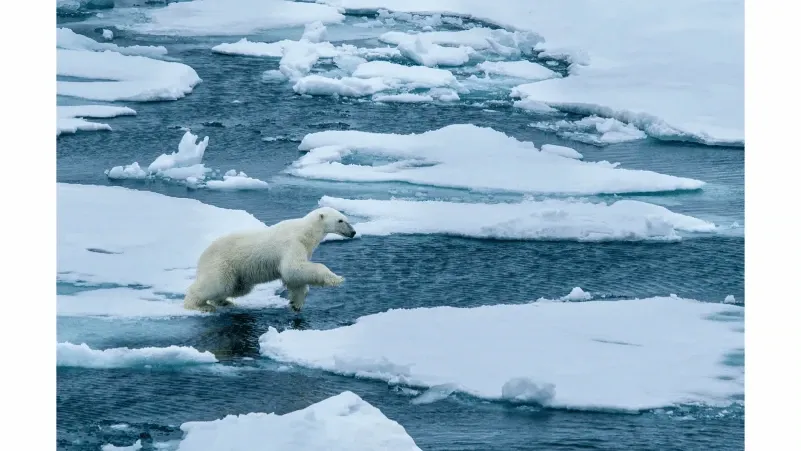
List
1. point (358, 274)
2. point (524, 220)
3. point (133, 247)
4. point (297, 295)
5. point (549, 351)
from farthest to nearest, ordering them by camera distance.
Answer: point (524, 220), point (133, 247), point (358, 274), point (297, 295), point (549, 351)

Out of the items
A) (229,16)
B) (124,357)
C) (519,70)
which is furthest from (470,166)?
(124,357)

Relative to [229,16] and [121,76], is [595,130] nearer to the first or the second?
[229,16]

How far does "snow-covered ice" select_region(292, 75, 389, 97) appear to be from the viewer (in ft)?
30.2

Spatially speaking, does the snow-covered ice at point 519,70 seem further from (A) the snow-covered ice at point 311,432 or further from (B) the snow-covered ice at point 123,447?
(B) the snow-covered ice at point 123,447

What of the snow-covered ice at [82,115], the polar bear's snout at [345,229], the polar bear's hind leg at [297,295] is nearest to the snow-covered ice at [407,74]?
the snow-covered ice at [82,115]

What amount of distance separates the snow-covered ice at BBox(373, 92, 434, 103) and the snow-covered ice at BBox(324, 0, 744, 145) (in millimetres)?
626

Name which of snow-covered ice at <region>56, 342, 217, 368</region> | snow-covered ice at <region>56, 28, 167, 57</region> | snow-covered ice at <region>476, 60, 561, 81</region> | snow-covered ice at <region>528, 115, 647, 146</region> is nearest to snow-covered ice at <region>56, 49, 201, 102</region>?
snow-covered ice at <region>56, 28, 167, 57</region>

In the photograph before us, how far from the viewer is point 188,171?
767cm

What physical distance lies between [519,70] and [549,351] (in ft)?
16.4

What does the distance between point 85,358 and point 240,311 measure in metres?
0.89

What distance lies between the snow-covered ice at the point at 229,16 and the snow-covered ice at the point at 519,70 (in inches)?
50.7

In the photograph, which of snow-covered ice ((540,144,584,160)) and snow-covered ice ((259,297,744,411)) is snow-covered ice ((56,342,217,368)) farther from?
snow-covered ice ((540,144,584,160))
